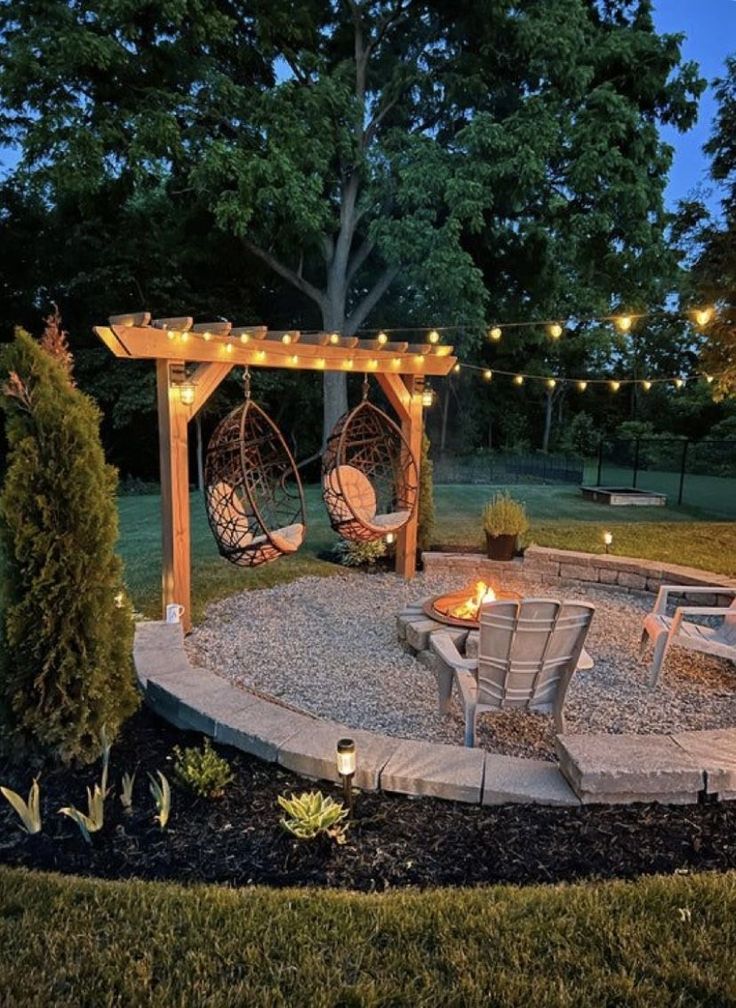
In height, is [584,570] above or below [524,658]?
below

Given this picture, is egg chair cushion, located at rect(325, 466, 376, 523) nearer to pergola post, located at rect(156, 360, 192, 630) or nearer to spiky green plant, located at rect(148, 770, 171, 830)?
pergola post, located at rect(156, 360, 192, 630)

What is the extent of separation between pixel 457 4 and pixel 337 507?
10555mm

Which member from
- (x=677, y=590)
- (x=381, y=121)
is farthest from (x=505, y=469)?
(x=677, y=590)

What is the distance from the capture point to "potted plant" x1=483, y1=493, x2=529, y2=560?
6156 mm

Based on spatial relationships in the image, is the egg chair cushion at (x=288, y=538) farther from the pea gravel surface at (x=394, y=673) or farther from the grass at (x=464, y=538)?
the grass at (x=464, y=538)

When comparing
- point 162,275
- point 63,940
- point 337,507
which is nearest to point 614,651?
point 337,507

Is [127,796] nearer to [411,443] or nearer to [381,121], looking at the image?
[411,443]

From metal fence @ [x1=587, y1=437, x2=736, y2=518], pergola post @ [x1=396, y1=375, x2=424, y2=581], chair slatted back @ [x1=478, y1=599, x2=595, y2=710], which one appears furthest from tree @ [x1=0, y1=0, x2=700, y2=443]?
chair slatted back @ [x1=478, y1=599, x2=595, y2=710]

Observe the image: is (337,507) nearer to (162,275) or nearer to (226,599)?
(226,599)

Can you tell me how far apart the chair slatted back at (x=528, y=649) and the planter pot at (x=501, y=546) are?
3.14m

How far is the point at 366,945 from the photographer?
5.41 feet

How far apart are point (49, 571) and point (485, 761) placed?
1.80 m

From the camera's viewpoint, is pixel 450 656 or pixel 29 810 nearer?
pixel 29 810

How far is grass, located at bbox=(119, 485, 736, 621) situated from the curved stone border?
2309 millimetres
